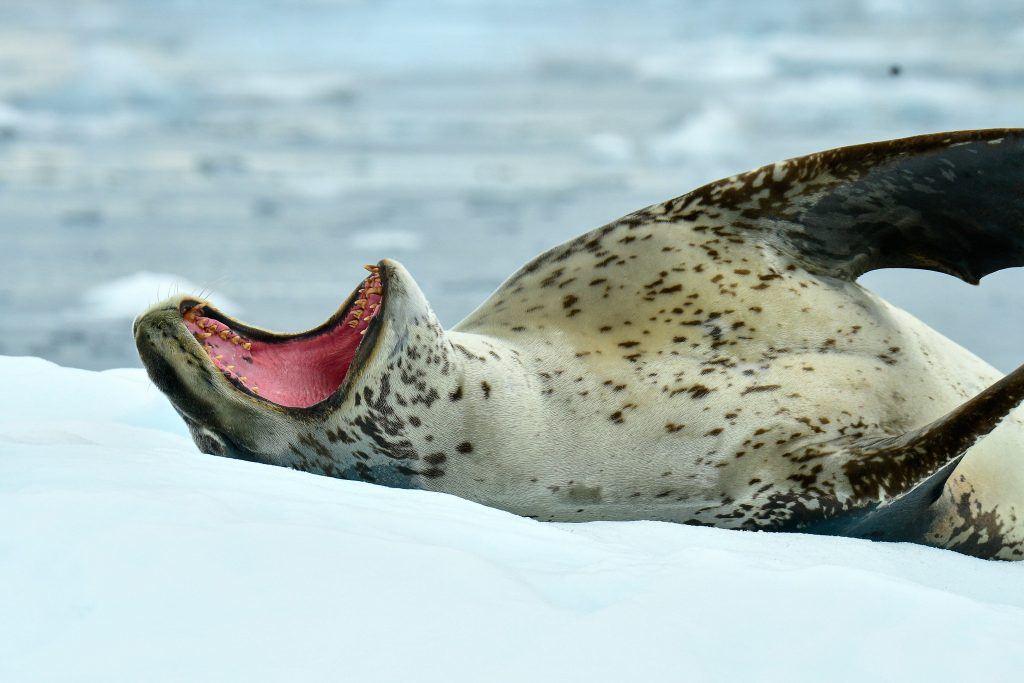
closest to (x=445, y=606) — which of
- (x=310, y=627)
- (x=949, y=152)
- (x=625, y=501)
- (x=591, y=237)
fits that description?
(x=310, y=627)

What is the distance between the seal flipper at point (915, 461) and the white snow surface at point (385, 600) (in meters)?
0.88

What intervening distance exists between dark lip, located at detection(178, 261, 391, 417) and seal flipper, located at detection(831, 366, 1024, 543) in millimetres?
1238

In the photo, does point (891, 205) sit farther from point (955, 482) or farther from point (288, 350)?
point (288, 350)

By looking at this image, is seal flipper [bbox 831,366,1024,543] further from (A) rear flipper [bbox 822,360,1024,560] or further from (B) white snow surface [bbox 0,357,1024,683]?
(B) white snow surface [bbox 0,357,1024,683]

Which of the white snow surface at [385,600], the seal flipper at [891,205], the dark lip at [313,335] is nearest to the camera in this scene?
the white snow surface at [385,600]

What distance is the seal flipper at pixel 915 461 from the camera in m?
3.06

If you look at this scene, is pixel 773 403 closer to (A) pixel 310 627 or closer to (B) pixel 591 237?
(B) pixel 591 237

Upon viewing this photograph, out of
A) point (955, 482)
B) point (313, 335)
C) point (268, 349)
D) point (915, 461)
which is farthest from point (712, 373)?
point (268, 349)

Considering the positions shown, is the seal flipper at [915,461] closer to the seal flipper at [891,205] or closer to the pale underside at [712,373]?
the pale underside at [712,373]

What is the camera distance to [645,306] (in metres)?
3.55

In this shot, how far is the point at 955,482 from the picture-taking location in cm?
353

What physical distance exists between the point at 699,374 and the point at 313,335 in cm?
103

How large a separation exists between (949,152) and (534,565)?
2128 mm

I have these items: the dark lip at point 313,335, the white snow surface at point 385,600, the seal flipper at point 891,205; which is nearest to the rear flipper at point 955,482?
the seal flipper at point 891,205
